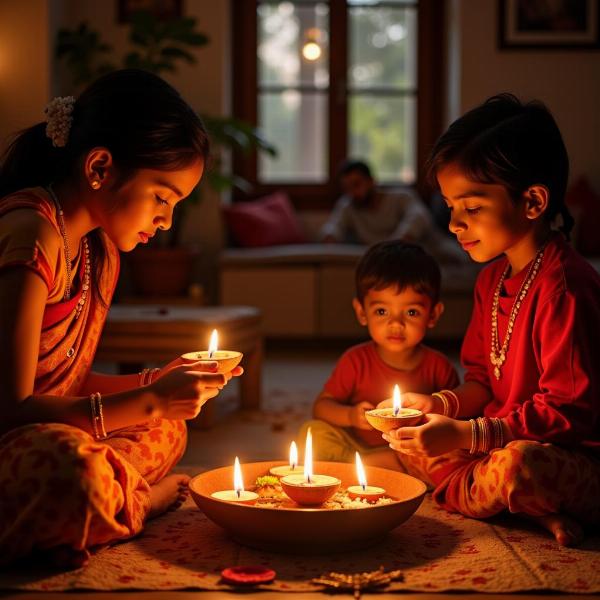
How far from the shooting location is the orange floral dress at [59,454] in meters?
1.76

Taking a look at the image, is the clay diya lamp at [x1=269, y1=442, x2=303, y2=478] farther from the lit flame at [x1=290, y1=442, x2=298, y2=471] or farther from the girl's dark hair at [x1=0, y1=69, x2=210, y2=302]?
the girl's dark hair at [x1=0, y1=69, x2=210, y2=302]

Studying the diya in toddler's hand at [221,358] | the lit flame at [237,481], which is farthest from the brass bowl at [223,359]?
the lit flame at [237,481]

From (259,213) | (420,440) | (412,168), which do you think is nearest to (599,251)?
(412,168)

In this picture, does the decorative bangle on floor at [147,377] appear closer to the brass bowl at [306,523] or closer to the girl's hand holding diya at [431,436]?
the brass bowl at [306,523]

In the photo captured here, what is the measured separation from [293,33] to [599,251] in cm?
268

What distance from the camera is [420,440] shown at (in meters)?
1.98

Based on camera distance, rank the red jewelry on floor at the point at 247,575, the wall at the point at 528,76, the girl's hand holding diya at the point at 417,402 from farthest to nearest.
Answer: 1. the wall at the point at 528,76
2. the girl's hand holding diya at the point at 417,402
3. the red jewelry on floor at the point at 247,575

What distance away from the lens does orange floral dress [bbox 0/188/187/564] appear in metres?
1.76

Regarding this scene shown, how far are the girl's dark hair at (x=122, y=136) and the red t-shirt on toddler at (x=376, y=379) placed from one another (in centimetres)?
91

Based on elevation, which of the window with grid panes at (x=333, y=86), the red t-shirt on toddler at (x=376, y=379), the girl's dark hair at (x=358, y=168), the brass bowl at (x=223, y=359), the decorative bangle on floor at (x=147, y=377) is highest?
the window with grid panes at (x=333, y=86)

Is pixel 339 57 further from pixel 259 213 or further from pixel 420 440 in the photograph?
pixel 420 440

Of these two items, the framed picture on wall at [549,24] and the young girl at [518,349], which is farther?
the framed picture on wall at [549,24]

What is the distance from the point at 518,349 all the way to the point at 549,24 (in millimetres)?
5110

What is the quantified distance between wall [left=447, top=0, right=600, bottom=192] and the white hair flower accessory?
4898mm
